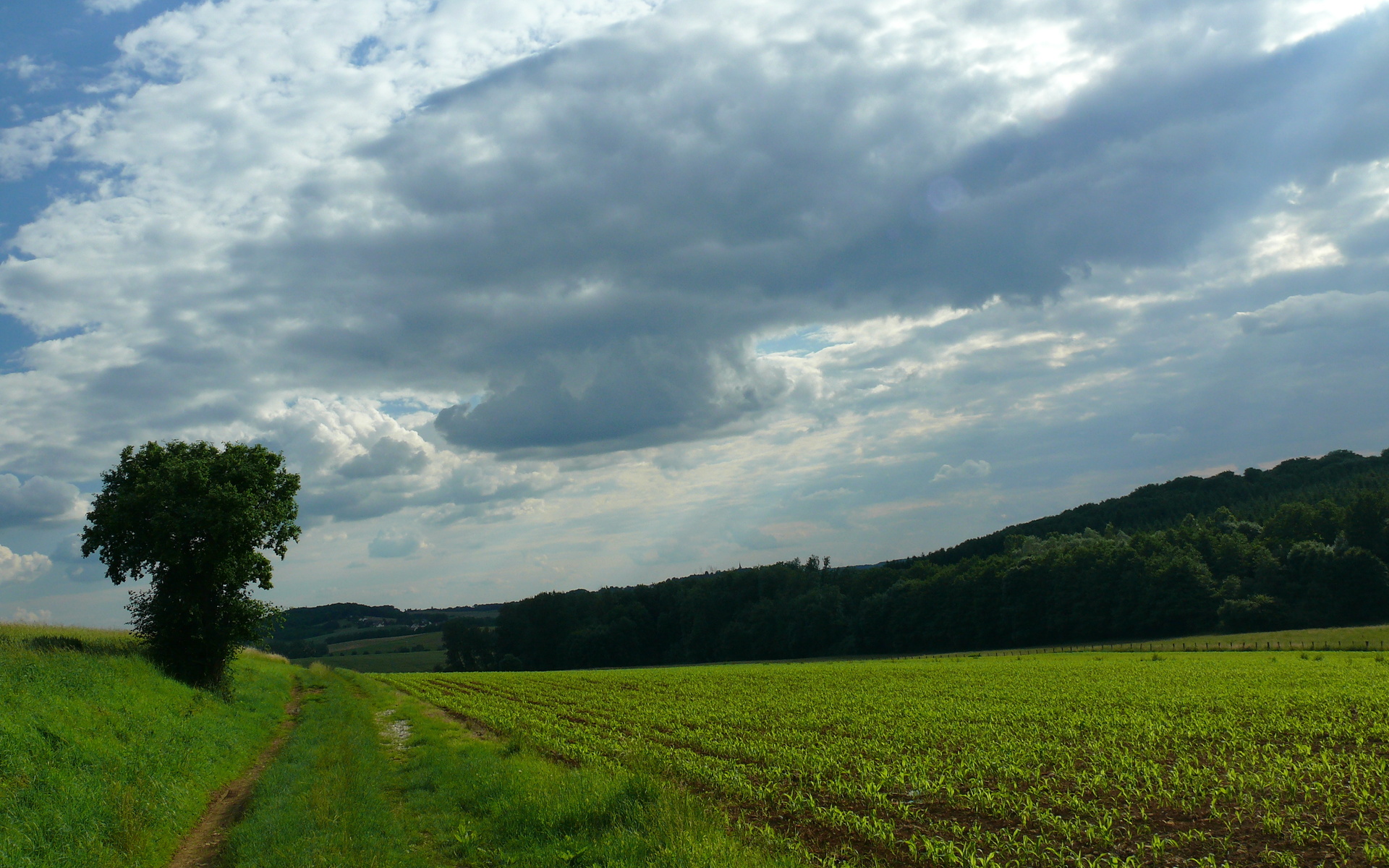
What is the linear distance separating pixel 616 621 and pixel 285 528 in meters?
113

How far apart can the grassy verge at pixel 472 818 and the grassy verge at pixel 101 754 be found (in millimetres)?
1579

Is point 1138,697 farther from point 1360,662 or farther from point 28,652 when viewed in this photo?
point 28,652

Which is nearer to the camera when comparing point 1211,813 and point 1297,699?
point 1211,813

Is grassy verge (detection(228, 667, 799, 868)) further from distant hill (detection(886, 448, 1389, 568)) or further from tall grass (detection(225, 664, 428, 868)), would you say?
distant hill (detection(886, 448, 1389, 568))

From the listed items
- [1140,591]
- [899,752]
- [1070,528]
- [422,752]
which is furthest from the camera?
[1070,528]

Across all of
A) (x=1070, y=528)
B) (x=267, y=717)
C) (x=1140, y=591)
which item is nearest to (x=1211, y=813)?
(x=267, y=717)

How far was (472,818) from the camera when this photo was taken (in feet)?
45.5

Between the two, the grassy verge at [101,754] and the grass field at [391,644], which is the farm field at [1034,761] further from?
the grass field at [391,644]

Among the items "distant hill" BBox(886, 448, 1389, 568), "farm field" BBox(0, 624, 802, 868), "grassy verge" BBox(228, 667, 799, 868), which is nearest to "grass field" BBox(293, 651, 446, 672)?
"distant hill" BBox(886, 448, 1389, 568)

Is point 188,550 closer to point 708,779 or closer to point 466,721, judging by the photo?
point 466,721

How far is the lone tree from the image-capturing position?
33156 mm

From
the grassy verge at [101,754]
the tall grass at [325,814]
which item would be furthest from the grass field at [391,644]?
the tall grass at [325,814]

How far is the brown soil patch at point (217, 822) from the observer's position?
1244cm

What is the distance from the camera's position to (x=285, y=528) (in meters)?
37.8
